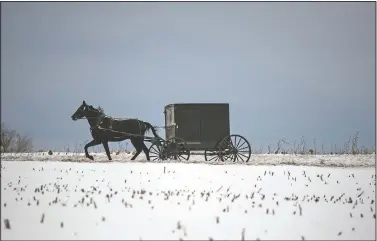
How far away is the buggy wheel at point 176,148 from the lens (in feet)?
58.4

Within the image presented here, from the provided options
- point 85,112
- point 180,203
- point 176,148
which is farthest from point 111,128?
point 180,203

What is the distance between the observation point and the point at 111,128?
18.1 m

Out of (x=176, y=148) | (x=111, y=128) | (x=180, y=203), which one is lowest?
(x=180, y=203)

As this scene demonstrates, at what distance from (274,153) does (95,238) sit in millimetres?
15579

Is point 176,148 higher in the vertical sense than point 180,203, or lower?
higher

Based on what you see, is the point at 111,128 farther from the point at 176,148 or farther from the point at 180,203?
the point at 180,203

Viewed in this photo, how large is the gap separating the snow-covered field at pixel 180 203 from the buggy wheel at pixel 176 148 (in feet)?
14.5

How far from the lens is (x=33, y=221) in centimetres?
693

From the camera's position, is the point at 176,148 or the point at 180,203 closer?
the point at 180,203

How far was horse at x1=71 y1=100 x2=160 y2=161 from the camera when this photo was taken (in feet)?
58.4

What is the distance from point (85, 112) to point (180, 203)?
10374 mm

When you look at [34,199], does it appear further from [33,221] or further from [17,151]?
[17,151]

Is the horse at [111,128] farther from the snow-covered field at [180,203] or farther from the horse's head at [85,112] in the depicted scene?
the snow-covered field at [180,203]

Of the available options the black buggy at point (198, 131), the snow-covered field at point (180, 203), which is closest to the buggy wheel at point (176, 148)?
the black buggy at point (198, 131)
